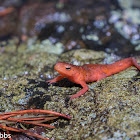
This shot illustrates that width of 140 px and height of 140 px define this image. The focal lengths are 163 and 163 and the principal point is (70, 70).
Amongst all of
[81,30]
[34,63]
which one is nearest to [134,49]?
[81,30]

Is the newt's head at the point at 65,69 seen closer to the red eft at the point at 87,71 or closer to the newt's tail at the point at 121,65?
the red eft at the point at 87,71

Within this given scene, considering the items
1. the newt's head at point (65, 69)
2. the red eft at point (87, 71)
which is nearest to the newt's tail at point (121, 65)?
the red eft at point (87, 71)

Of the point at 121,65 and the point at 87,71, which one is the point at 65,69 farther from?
the point at 121,65

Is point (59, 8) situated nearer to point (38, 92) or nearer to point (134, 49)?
point (134, 49)

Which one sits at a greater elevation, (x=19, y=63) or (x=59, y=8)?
(x=59, y=8)

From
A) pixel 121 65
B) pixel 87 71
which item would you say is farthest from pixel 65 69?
pixel 121 65

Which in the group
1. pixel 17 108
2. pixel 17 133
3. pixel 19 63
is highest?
pixel 19 63

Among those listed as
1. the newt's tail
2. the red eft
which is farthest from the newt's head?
the newt's tail

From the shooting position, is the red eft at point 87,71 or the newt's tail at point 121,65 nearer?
the red eft at point 87,71
